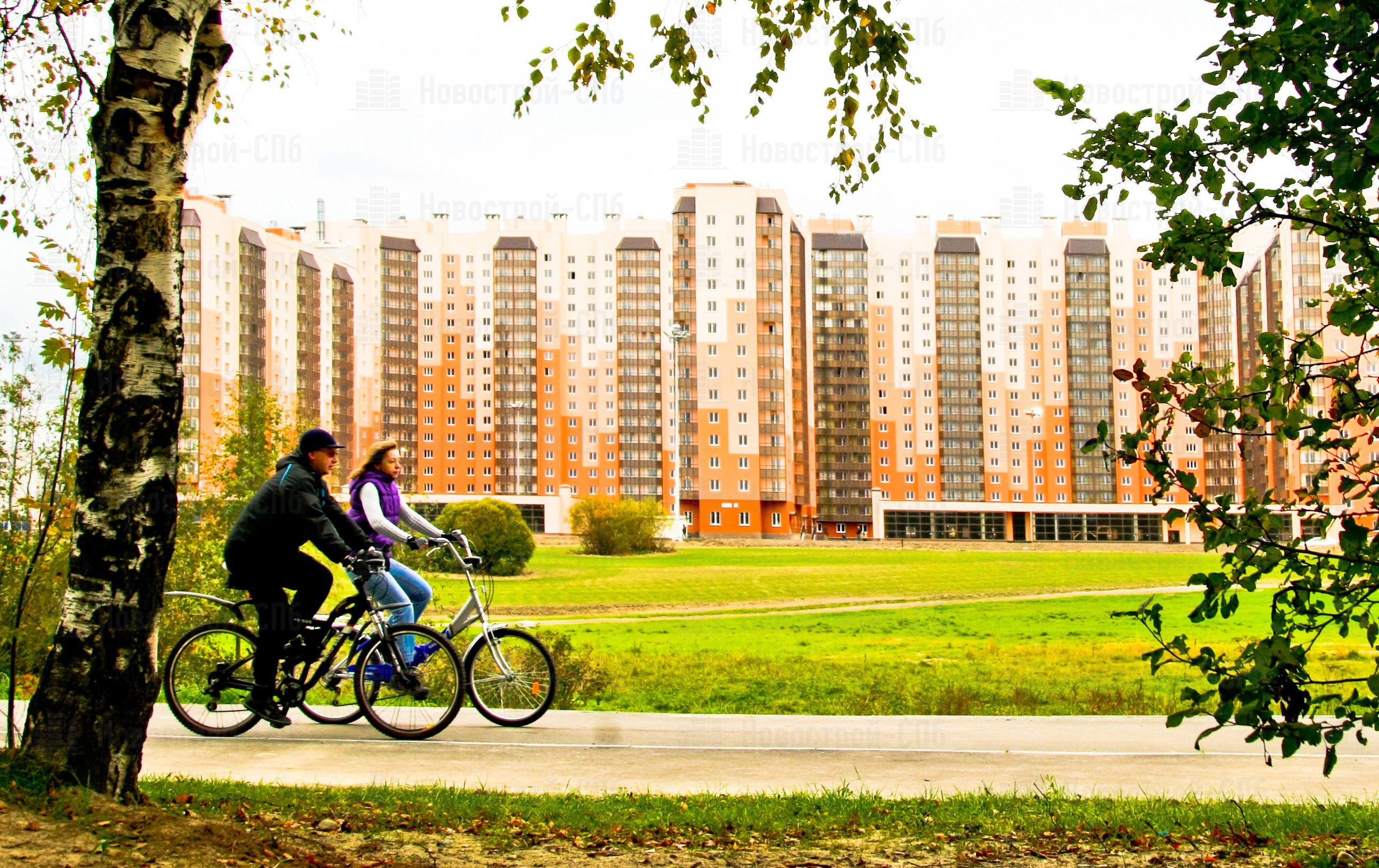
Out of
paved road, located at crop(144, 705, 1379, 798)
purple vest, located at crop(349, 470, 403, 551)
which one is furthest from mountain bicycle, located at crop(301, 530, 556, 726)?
purple vest, located at crop(349, 470, 403, 551)

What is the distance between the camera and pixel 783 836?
15.7 feet

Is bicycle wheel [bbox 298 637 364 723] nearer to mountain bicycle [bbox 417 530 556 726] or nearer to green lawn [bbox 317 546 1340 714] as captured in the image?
mountain bicycle [bbox 417 530 556 726]

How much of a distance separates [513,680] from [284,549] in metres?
1.72

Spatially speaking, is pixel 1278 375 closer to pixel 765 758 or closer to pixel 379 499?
pixel 765 758

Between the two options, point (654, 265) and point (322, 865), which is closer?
point (322, 865)

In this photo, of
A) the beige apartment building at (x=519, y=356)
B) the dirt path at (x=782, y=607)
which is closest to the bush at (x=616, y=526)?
the dirt path at (x=782, y=607)

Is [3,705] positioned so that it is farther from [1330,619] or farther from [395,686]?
[1330,619]

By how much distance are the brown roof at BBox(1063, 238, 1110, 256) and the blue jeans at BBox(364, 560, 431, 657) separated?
117651 millimetres

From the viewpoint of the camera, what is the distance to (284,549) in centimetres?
712

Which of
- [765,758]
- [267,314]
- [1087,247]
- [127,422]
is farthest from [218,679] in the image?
[1087,247]

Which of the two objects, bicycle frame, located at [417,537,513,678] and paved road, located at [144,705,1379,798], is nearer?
paved road, located at [144,705,1379,798]

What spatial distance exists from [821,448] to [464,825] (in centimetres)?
11508

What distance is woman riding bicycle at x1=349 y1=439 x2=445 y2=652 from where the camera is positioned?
7695 mm

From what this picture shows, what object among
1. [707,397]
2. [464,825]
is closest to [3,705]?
[464,825]
